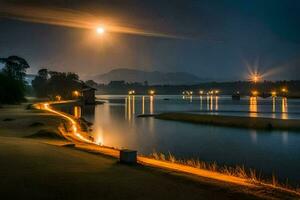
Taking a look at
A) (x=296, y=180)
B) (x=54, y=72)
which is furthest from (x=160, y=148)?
(x=54, y=72)

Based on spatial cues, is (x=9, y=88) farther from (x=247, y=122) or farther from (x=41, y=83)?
(x=41, y=83)

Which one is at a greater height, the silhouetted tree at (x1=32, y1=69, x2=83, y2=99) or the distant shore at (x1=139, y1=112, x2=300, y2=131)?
the silhouetted tree at (x1=32, y1=69, x2=83, y2=99)

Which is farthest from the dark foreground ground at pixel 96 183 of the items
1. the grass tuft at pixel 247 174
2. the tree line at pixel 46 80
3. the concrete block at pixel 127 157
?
the tree line at pixel 46 80

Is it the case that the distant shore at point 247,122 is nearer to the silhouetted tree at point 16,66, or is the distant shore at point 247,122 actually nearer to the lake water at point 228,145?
the lake water at point 228,145

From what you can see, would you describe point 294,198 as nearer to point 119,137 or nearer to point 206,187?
point 206,187

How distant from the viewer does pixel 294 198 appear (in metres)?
9.77

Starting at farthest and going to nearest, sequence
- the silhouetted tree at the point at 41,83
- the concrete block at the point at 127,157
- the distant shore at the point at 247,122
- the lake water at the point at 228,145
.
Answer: the silhouetted tree at the point at 41,83 < the distant shore at the point at 247,122 < the lake water at the point at 228,145 < the concrete block at the point at 127,157

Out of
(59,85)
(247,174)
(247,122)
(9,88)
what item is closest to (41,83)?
(59,85)

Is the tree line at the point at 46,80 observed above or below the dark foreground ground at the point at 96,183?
above

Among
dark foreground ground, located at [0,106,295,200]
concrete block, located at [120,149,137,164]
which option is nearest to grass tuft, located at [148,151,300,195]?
dark foreground ground, located at [0,106,295,200]

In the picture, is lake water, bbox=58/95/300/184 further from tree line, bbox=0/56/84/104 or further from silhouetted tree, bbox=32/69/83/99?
silhouetted tree, bbox=32/69/83/99

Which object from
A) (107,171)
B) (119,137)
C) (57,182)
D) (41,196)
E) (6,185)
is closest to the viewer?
(41,196)

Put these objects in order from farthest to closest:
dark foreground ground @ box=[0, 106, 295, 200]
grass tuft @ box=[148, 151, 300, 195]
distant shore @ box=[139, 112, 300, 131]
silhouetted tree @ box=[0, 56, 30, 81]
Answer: silhouetted tree @ box=[0, 56, 30, 81] < distant shore @ box=[139, 112, 300, 131] < grass tuft @ box=[148, 151, 300, 195] < dark foreground ground @ box=[0, 106, 295, 200]

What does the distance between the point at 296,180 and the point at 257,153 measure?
1064 centimetres
